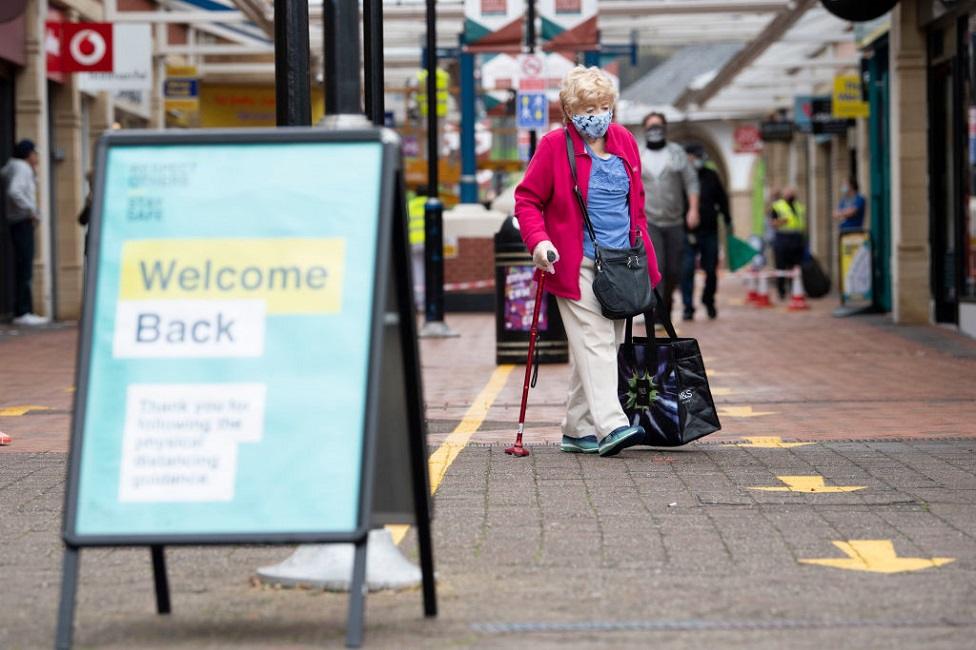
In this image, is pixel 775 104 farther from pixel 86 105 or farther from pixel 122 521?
pixel 122 521

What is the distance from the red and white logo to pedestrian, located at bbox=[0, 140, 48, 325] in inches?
52.9

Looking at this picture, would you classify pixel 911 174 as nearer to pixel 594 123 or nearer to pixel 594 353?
pixel 594 123

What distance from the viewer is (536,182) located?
7.54 metres

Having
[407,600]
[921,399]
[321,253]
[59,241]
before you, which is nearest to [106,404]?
[321,253]

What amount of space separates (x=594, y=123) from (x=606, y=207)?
36cm

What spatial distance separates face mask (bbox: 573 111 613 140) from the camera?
746cm

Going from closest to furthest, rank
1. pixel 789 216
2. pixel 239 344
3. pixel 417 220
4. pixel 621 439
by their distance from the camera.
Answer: pixel 239 344, pixel 621 439, pixel 417 220, pixel 789 216

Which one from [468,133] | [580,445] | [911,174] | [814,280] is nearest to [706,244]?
[911,174]

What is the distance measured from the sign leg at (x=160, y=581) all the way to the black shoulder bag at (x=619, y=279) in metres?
3.23

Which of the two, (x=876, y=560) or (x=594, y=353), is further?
(x=594, y=353)

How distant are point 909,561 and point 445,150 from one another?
3426 cm

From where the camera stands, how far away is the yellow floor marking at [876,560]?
5.04 meters

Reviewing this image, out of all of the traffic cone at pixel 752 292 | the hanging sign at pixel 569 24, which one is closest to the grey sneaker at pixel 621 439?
the hanging sign at pixel 569 24

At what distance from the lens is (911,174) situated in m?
17.5
